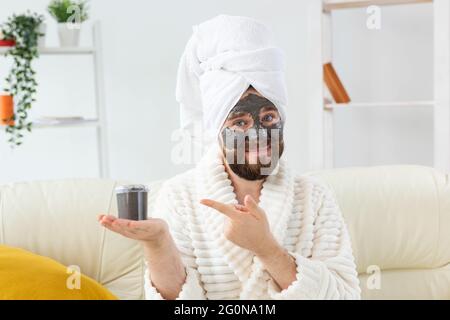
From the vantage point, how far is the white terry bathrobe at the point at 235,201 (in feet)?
3.69

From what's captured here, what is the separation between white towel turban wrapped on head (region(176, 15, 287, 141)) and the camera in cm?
113

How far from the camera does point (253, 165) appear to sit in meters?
Answer: 1.15

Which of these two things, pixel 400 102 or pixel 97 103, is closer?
pixel 400 102

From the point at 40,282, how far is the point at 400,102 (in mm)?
1327

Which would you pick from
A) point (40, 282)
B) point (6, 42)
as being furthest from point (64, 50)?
point (40, 282)

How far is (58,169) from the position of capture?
9.50 feet

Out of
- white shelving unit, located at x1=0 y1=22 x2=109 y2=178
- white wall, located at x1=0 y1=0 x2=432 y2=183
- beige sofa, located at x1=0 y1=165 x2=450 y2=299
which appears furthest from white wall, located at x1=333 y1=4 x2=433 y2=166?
white shelving unit, located at x1=0 y1=22 x2=109 y2=178

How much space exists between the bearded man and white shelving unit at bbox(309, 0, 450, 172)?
3.40 feet

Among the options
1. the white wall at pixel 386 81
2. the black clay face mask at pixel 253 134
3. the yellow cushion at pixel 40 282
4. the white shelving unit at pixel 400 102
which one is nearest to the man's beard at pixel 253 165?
the black clay face mask at pixel 253 134

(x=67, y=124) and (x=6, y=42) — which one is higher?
(x=6, y=42)

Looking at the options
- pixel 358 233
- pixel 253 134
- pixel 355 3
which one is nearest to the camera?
pixel 253 134

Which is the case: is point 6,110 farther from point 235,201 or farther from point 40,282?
point 235,201

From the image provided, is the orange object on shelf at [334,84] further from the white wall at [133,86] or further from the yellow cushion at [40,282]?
the yellow cushion at [40,282]

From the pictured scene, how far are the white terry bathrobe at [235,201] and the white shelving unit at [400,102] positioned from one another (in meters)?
1.03
